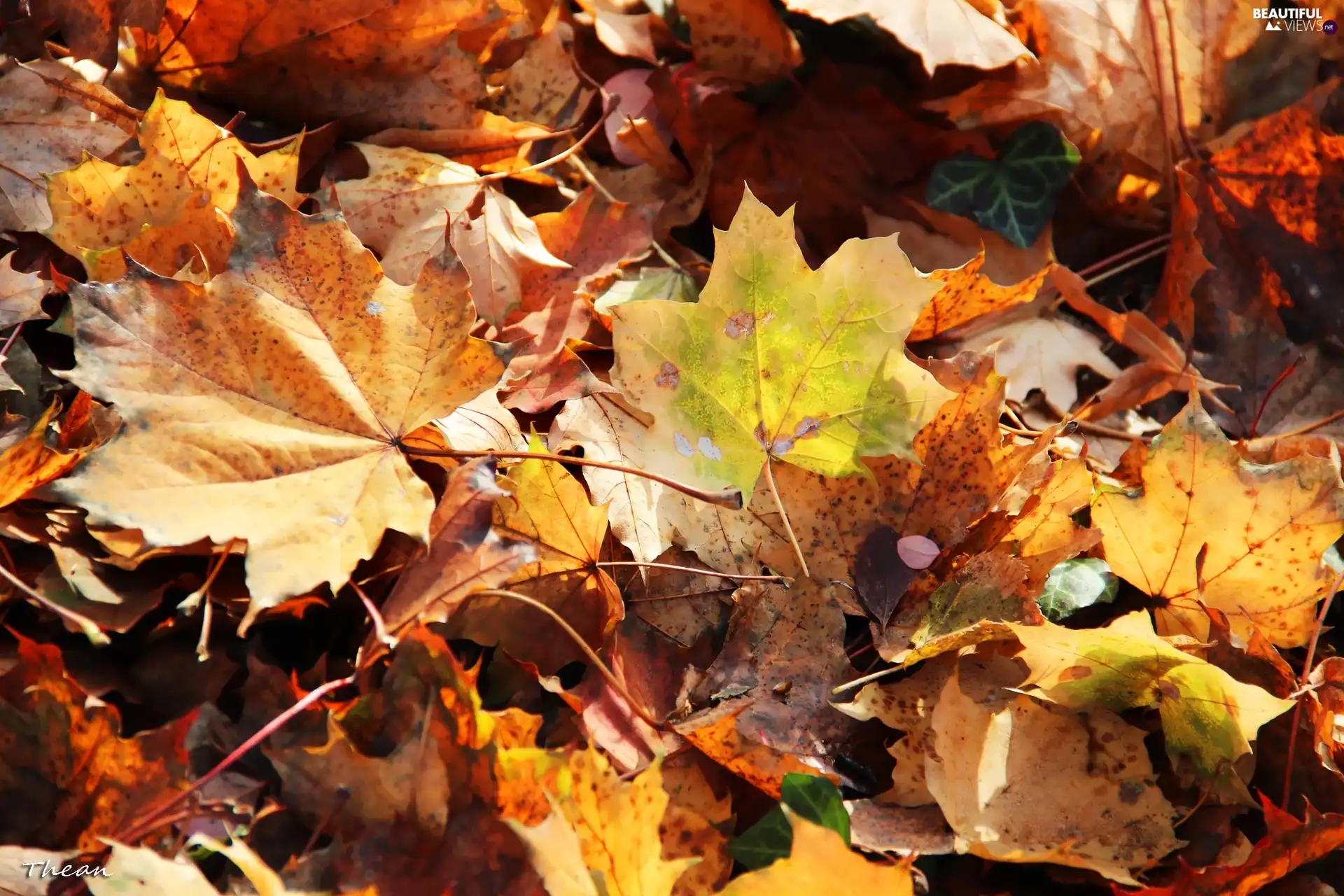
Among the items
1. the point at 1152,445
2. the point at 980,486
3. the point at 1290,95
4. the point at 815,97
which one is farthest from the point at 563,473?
the point at 1290,95

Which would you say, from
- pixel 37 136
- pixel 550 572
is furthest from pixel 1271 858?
pixel 37 136

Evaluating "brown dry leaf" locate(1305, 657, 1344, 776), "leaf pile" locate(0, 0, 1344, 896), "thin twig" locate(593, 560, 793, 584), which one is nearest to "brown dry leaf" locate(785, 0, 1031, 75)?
"leaf pile" locate(0, 0, 1344, 896)

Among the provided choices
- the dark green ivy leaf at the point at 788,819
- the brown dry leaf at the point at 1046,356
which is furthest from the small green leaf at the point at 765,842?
the brown dry leaf at the point at 1046,356

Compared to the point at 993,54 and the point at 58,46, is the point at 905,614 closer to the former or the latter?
the point at 993,54

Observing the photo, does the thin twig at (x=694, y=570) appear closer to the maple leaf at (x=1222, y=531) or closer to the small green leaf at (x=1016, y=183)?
the maple leaf at (x=1222, y=531)

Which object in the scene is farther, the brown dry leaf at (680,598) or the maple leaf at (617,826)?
the brown dry leaf at (680,598)

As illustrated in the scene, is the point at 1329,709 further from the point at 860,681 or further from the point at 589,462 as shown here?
the point at 589,462
